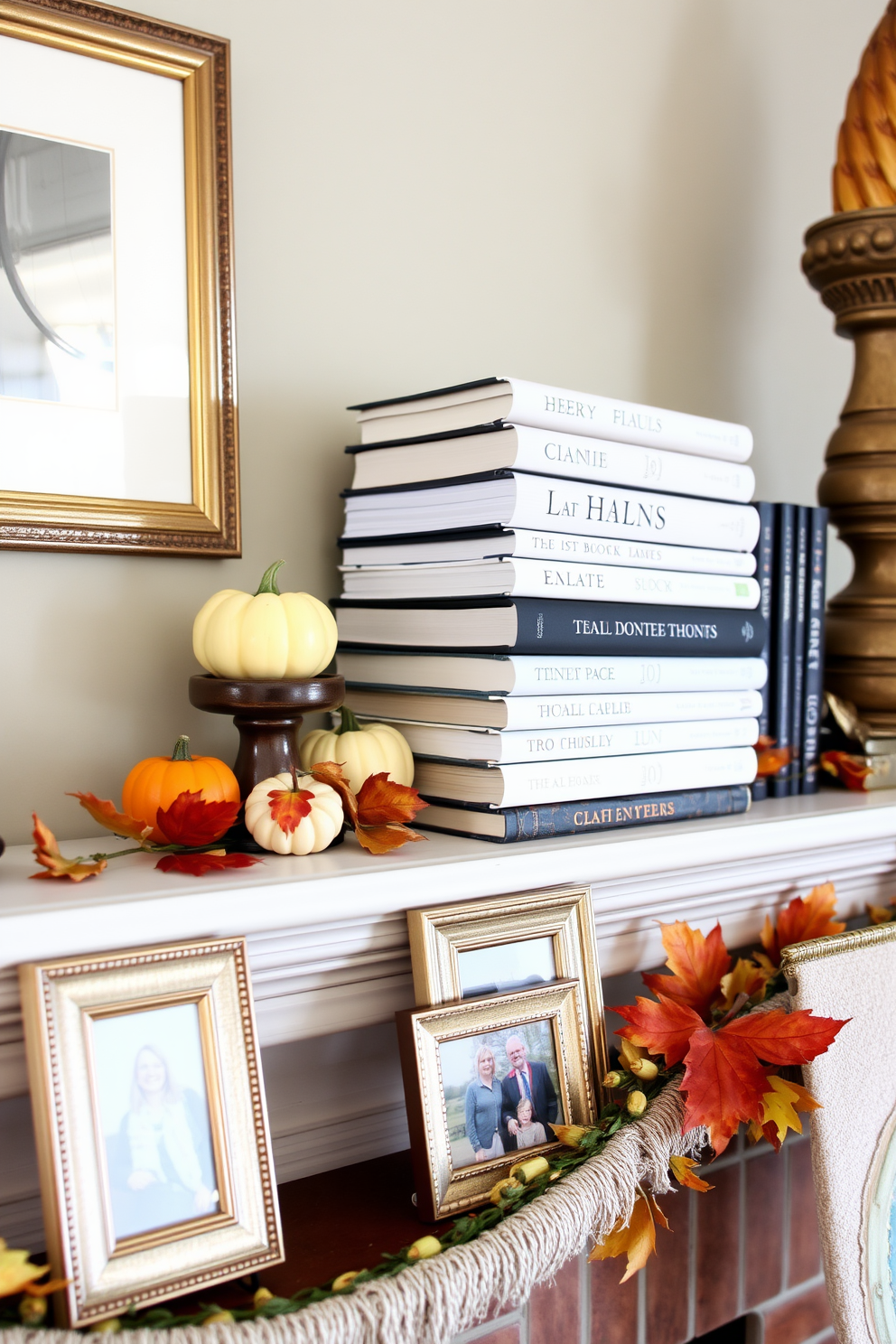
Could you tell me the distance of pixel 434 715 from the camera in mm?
781

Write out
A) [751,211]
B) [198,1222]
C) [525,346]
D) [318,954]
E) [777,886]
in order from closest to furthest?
[198,1222], [318,954], [777,886], [525,346], [751,211]

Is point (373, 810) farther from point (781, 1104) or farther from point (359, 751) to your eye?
point (781, 1104)

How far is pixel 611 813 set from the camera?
0.79 metres

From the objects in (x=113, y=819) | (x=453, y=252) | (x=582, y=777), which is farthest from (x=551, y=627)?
(x=453, y=252)

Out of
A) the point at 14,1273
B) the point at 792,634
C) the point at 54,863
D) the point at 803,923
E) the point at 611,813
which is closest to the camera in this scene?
the point at 14,1273

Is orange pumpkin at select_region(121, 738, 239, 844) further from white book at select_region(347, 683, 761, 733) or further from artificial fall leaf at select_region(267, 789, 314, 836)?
white book at select_region(347, 683, 761, 733)

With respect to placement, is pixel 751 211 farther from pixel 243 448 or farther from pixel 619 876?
pixel 619 876

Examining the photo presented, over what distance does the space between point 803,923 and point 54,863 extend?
64 centimetres

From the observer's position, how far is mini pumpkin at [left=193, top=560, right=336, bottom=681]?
69cm

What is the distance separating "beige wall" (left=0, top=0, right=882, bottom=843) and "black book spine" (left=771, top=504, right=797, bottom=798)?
0.25 metres

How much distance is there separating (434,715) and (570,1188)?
34 centimetres

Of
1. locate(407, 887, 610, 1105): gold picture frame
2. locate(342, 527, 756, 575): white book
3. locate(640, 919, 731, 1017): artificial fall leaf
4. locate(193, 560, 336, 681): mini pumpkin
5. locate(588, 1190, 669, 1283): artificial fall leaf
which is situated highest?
locate(342, 527, 756, 575): white book

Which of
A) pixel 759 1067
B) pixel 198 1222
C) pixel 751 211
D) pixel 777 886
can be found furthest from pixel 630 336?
pixel 198 1222

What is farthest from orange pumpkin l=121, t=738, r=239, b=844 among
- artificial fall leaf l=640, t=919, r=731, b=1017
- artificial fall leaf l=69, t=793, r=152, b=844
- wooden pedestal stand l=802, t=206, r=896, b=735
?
wooden pedestal stand l=802, t=206, r=896, b=735
